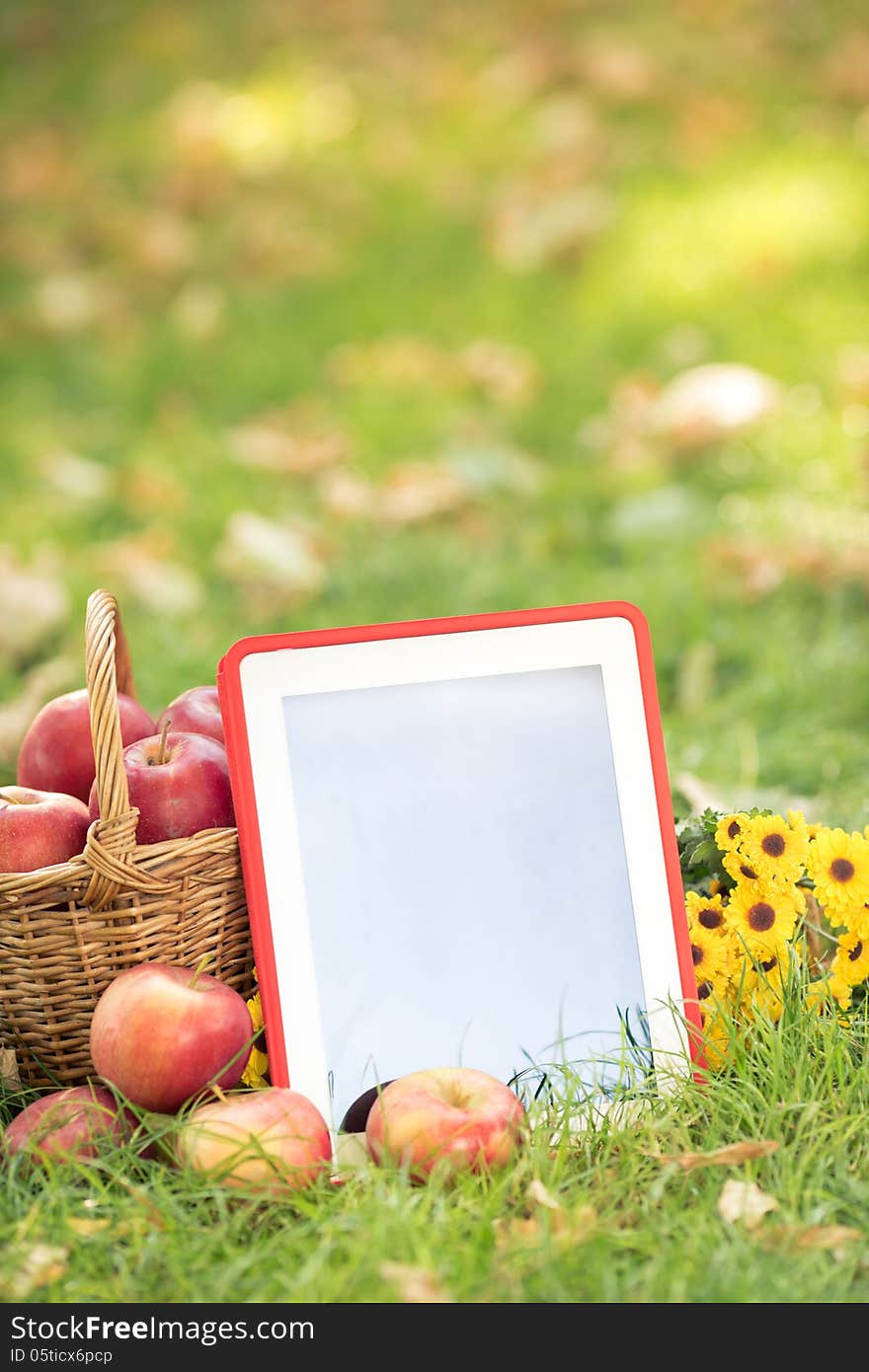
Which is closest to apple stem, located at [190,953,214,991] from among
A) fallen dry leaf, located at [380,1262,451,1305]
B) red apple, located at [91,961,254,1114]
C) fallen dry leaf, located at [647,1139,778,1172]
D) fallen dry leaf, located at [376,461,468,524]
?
red apple, located at [91,961,254,1114]

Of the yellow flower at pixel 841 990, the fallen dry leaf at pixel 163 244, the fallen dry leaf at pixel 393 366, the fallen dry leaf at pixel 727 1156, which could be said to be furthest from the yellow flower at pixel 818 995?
the fallen dry leaf at pixel 163 244

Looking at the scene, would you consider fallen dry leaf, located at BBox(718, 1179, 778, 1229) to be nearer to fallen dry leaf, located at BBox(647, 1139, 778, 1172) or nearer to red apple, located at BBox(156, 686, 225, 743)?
fallen dry leaf, located at BBox(647, 1139, 778, 1172)

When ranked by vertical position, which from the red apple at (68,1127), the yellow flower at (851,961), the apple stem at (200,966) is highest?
the apple stem at (200,966)

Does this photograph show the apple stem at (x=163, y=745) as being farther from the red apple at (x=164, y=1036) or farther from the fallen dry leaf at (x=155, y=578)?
the fallen dry leaf at (x=155, y=578)

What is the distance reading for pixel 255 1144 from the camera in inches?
48.9

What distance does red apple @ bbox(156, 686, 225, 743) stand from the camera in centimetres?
158

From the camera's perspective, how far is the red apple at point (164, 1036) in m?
1.30

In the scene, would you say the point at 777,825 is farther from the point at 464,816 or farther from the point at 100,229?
the point at 100,229

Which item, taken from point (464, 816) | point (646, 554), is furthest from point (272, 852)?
point (646, 554)

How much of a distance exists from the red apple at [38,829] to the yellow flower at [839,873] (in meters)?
0.81

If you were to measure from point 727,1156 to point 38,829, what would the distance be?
2.49ft

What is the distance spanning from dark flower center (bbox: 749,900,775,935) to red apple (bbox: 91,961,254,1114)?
57 cm

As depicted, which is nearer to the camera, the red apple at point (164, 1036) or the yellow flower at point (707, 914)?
the red apple at point (164, 1036)

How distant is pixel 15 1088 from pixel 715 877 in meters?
0.81
